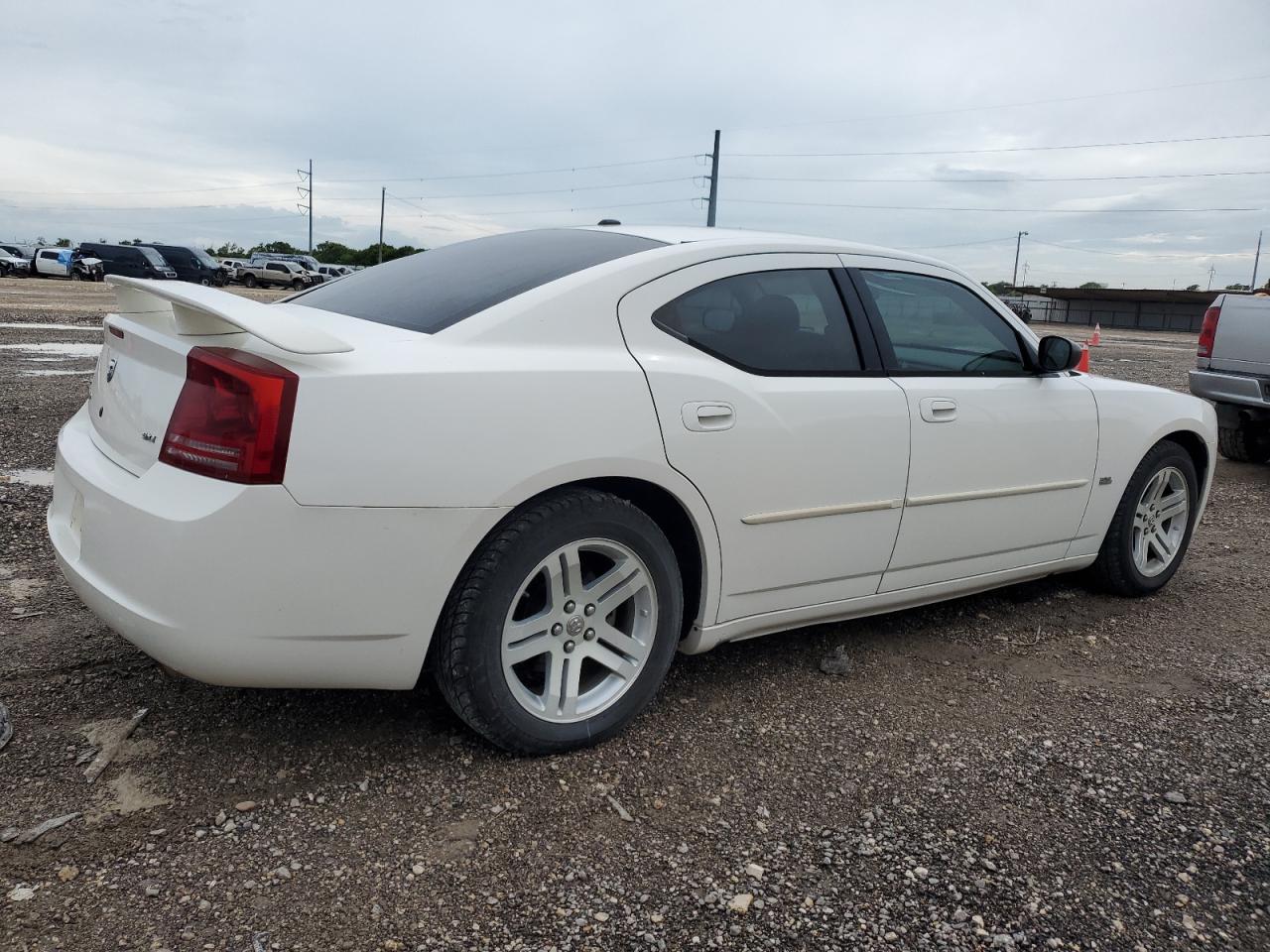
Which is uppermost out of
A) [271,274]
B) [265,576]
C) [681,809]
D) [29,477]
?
[271,274]

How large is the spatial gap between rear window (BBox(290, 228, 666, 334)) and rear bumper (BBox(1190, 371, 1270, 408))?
6.66 meters

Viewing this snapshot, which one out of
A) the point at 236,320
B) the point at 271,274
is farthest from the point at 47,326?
the point at 271,274

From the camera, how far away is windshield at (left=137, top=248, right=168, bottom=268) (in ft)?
125

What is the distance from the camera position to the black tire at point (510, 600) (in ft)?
8.51

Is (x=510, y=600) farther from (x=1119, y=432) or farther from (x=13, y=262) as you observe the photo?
(x=13, y=262)

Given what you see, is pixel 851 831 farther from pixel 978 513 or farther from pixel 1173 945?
pixel 978 513

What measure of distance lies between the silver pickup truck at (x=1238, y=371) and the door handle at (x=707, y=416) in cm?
633

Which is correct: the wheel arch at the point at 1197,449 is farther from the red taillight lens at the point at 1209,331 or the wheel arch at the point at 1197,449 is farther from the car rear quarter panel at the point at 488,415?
the red taillight lens at the point at 1209,331

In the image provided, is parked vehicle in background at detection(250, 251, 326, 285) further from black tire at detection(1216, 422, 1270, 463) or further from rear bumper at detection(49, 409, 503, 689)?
rear bumper at detection(49, 409, 503, 689)

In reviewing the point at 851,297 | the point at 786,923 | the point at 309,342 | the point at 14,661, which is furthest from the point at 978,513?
the point at 14,661

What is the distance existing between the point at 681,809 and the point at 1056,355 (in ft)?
7.96

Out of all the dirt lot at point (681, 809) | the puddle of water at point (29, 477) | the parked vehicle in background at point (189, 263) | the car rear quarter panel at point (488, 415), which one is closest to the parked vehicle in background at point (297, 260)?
the parked vehicle in background at point (189, 263)

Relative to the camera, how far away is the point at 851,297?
3.47 metres

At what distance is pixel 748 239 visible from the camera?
3334 mm
